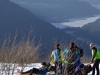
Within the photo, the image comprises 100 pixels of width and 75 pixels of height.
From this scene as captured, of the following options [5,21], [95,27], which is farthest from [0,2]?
[95,27]

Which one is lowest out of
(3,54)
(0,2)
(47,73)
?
(47,73)

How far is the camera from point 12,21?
10550cm

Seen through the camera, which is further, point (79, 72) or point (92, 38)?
point (92, 38)

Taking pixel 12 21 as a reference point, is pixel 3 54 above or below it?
below

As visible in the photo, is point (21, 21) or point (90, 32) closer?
point (21, 21)

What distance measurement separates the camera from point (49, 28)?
371ft

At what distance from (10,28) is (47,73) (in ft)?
284

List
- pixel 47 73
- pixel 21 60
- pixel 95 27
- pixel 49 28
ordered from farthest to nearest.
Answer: pixel 95 27, pixel 49 28, pixel 47 73, pixel 21 60

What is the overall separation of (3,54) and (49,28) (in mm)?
106532

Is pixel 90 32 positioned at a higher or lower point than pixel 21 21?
lower

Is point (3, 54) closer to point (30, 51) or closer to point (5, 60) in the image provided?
point (5, 60)

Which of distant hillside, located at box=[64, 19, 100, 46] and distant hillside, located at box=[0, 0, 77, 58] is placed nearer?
distant hillside, located at box=[0, 0, 77, 58]

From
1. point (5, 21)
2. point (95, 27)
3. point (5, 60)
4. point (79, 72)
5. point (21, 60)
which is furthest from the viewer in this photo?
point (95, 27)

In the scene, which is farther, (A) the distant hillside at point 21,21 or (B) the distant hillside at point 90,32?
(B) the distant hillside at point 90,32
